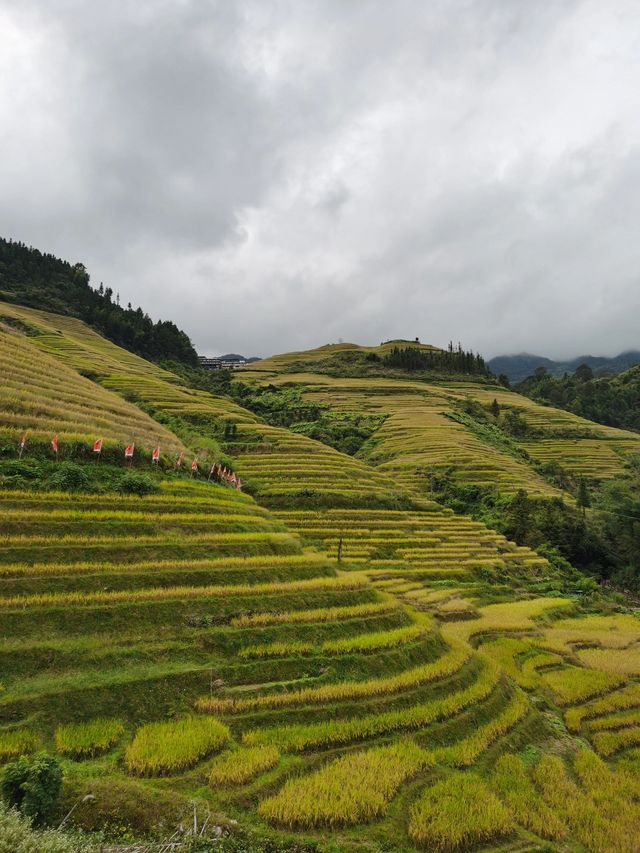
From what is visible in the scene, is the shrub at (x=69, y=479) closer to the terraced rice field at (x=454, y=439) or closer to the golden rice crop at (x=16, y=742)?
the golden rice crop at (x=16, y=742)

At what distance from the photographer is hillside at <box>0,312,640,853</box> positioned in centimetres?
1055

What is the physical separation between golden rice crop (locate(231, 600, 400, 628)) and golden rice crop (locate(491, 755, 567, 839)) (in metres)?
7.08

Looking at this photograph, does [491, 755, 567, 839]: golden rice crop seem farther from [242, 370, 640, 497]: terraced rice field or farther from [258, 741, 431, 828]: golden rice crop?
[242, 370, 640, 497]: terraced rice field

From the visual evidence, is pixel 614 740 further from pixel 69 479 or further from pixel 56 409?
pixel 56 409

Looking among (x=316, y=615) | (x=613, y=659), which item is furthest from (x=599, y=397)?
(x=316, y=615)

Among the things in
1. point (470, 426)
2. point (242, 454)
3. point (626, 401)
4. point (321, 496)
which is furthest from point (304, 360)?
point (321, 496)

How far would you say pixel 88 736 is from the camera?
11320 millimetres

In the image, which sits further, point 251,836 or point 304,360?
point 304,360

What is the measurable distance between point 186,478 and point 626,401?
147132 mm

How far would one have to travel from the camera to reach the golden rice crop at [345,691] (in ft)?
43.5

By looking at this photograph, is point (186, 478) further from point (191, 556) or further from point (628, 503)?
point (628, 503)

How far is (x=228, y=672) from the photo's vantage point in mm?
14375

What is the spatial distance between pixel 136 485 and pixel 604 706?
22.4 metres

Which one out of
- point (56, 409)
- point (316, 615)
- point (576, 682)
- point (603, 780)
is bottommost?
point (576, 682)
